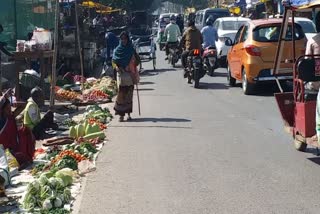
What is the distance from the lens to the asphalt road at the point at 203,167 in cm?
670

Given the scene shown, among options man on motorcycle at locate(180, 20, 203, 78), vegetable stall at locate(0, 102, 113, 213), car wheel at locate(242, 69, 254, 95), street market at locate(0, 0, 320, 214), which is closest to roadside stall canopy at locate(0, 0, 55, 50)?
street market at locate(0, 0, 320, 214)

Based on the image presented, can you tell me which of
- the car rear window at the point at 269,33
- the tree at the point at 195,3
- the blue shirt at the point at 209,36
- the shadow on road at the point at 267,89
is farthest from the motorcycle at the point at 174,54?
the tree at the point at 195,3

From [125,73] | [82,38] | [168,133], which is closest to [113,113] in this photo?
[125,73]

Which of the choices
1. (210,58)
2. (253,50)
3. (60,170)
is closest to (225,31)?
(210,58)

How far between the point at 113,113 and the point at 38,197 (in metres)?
7.26

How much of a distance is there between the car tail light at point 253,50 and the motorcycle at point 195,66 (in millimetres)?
2660

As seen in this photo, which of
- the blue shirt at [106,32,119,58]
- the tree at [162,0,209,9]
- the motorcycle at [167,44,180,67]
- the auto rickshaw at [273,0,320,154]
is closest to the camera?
the auto rickshaw at [273,0,320,154]

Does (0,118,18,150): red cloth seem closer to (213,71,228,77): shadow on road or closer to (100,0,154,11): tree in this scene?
(213,71,228,77): shadow on road

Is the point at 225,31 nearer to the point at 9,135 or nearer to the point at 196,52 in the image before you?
the point at 196,52

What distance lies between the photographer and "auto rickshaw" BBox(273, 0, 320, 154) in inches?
331

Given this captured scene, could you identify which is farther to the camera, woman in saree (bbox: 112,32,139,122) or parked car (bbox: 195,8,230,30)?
parked car (bbox: 195,8,230,30)

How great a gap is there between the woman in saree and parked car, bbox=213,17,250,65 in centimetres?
1049

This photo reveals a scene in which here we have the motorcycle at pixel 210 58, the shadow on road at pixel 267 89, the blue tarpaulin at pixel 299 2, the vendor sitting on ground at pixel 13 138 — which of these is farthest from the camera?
the motorcycle at pixel 210 58

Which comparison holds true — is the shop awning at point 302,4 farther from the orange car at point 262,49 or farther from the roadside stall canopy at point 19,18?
the roadside stall canopy at point 19,18
